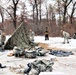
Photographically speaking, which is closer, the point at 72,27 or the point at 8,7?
the point at 72,27

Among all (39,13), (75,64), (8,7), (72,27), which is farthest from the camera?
(39,13)

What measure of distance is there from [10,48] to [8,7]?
25807mm

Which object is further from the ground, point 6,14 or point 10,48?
point 6,14

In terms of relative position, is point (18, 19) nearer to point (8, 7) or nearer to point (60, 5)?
point (8, 7)

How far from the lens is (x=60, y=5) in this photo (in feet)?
148

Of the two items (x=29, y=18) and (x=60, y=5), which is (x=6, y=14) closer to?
(x=29, y=18)

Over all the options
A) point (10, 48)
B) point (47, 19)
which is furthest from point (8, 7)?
point (10, 48)

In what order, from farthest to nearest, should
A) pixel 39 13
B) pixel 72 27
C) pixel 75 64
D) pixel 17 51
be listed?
pixel 39 13 → pixel 72 27 → pixel 17 51 → pixel 75 64

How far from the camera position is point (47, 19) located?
164ft

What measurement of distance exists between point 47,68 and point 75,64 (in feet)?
11.2

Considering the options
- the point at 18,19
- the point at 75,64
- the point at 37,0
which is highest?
the point at 37,0

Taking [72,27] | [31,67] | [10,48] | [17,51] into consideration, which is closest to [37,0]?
[72,27]

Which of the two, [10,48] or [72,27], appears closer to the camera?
[10,48]

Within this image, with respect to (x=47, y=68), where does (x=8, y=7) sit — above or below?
above
